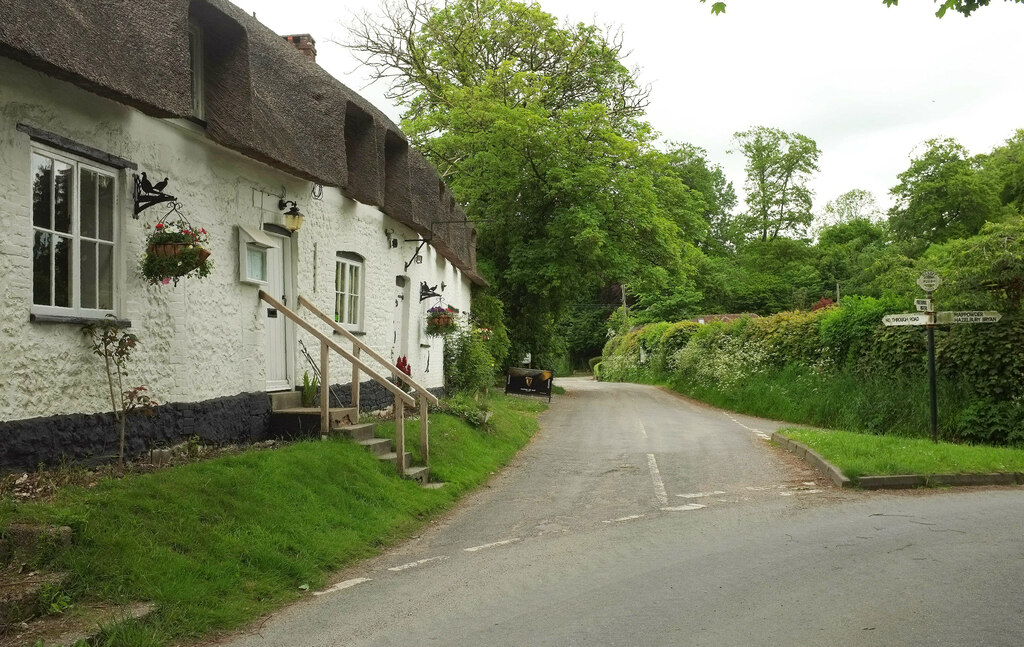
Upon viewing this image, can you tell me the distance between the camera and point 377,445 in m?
10.0

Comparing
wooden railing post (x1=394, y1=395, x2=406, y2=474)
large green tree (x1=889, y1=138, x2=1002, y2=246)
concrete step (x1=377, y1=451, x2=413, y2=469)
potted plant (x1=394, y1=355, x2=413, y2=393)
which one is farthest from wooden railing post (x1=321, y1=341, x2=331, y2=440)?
large green tree (x1=889, y1=138, x2=1002, y2=246)

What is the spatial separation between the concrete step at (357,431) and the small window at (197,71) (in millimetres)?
3837

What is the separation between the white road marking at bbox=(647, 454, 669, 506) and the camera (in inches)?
377

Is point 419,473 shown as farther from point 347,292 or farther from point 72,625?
point 72,625

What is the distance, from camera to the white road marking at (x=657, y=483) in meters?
9.57

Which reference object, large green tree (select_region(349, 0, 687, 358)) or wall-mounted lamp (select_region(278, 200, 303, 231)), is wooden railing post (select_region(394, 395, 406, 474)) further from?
large green tree (select_region(349, 0, 687, 358))

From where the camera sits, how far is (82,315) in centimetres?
709

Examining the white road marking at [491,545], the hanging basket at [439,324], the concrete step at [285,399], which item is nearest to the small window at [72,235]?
the concrete step at [285,399]

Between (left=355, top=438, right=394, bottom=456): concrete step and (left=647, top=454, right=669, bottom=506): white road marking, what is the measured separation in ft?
10.9

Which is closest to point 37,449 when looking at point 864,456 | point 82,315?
point 82,315

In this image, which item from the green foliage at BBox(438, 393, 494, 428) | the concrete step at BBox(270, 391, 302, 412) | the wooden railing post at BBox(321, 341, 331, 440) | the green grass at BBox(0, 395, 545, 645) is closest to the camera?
the green grass at BBox(0, 395, 545, 645)

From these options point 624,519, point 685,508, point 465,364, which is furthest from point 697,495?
point 465,364

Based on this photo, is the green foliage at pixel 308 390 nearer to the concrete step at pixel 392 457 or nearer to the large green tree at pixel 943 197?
the concrete step at pixel 392 457

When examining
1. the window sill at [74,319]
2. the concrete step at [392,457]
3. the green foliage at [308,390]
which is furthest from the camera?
the green foliage at [308,390]
